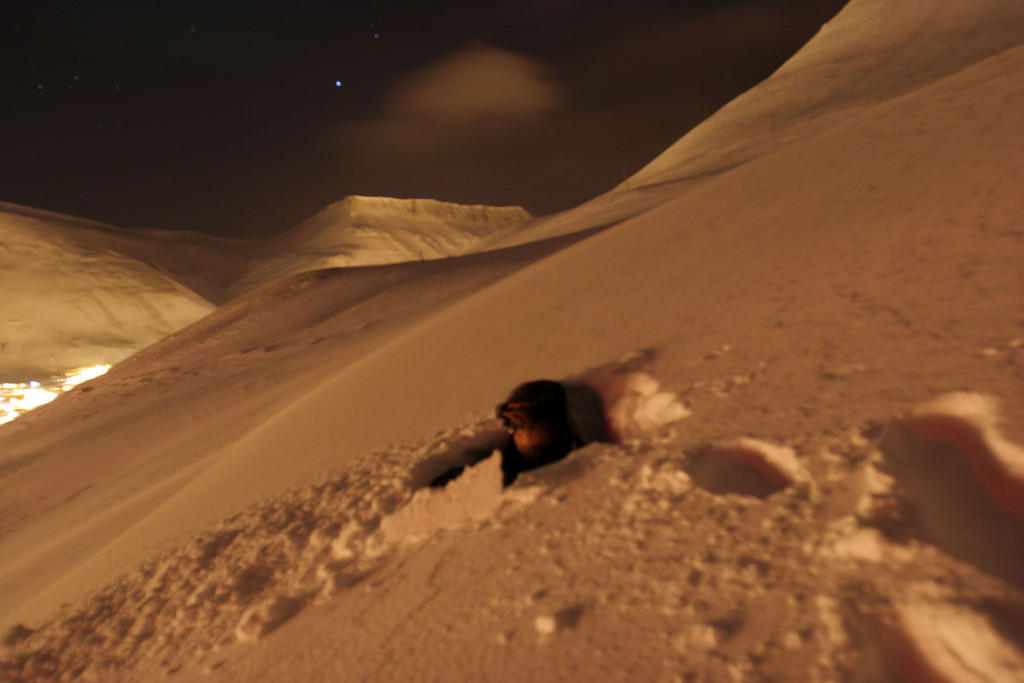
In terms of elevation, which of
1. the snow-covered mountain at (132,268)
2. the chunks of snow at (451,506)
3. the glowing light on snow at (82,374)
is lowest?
the glowing light on snow at (82,374)

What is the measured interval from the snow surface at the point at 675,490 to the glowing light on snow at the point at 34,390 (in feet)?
37.7

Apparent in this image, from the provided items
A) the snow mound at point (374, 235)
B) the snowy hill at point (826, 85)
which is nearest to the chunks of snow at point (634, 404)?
the snowy hill at point (826, 85)

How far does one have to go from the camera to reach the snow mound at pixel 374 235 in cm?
3269

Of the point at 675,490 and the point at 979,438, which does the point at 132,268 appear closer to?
the point at 675,490

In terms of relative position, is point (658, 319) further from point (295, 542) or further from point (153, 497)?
point (153, 497)

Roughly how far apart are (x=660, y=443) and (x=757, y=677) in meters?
0.71

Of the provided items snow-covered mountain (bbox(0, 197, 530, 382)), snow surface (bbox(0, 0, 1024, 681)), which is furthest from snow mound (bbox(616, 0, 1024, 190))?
snow surface (bbox(0, 0, 1024, 681))

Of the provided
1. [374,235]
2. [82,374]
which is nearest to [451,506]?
[82,374]

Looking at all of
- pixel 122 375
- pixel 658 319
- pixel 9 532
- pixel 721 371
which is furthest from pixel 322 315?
pixel 721 371

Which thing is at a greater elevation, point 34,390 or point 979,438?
point 979,438

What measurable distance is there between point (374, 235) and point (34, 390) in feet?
76.6

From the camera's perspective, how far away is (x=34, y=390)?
15.2 metres

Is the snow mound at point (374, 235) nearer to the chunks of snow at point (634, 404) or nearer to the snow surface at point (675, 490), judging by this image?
the snow surface at point (675, 490)

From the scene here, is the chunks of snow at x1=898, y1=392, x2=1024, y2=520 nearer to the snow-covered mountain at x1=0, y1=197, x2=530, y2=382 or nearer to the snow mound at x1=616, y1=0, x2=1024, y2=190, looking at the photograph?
the snow mound at x1=616, y1=0, x2=1024, y2=190
